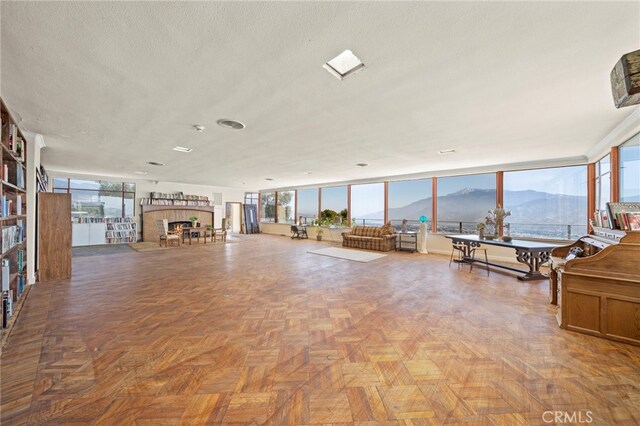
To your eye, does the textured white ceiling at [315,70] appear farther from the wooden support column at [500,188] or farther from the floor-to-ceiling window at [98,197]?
the floor-to-ceiling window at [98,197]

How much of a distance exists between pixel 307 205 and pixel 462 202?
6474mm

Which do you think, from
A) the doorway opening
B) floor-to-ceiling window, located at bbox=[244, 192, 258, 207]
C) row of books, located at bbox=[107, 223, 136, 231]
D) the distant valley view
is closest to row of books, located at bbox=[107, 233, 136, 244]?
row of books, located at bbox=[107, 223, 136, 231]

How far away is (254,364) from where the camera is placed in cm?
188

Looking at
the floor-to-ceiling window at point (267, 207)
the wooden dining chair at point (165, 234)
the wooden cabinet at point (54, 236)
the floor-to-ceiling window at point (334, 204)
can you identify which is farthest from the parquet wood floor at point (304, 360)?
the floor-to-ceiling window at point (267, 207)

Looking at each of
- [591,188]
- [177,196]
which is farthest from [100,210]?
[591,188]

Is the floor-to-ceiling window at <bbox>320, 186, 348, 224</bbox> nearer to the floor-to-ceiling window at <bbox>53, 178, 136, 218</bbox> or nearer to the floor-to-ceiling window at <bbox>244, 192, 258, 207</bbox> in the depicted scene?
the floor-to-ceiling window at <bbox>244, 192, 258, 207</bbox>

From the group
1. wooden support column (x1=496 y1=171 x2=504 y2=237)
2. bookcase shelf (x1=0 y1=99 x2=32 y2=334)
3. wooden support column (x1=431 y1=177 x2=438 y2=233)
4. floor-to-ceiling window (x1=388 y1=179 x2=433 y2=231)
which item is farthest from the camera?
floor-to-ceiling window (x1=388 y1=179 x2=433 y2=231)

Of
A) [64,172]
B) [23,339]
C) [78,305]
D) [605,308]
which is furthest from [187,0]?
[64,172]

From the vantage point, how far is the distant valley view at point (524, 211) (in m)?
5.71

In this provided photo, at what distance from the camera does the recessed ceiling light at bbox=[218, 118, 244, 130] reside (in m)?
3.30

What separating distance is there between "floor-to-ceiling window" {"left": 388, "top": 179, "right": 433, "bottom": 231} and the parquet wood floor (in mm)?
4992

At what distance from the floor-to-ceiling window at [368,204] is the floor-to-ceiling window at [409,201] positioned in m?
0.41

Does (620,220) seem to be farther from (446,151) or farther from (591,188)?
(591,188)

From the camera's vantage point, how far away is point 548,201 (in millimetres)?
6160
